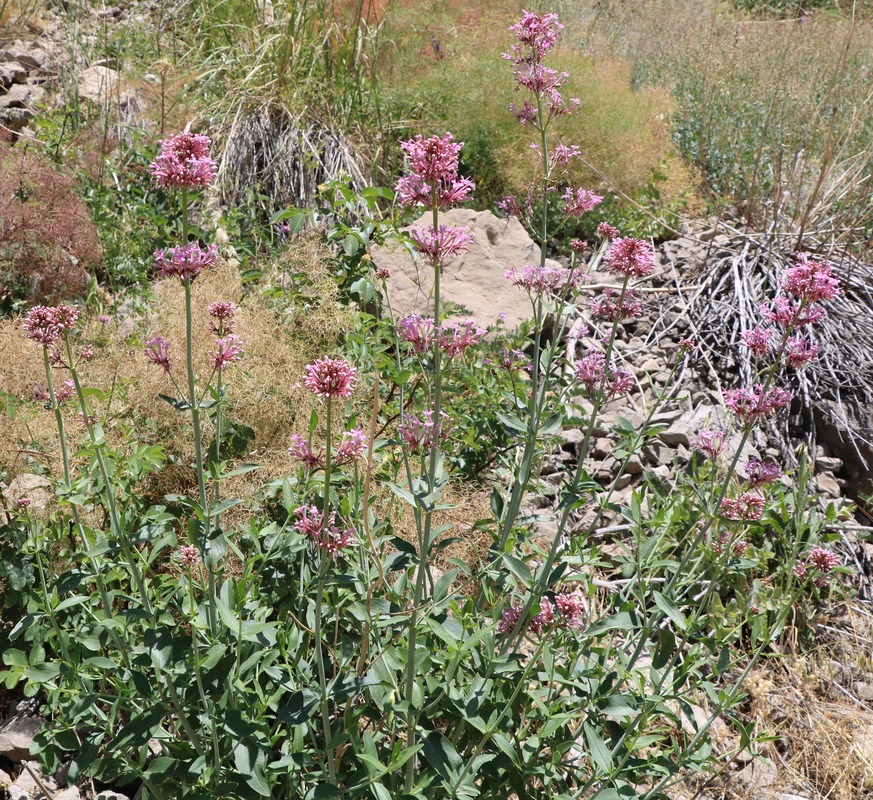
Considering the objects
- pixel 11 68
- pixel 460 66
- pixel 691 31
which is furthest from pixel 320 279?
pixel 691 31

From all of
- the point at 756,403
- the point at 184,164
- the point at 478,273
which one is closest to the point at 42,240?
the point at 478,273

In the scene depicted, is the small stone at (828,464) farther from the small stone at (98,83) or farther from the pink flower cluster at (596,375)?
the small stone at (98,83)

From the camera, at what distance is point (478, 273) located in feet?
14.6

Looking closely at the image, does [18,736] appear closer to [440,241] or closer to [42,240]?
[440,241]

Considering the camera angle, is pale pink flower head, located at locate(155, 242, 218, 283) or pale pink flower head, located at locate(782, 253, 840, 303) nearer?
pale pink flower head, located at locate(155, 242, 218, 283)

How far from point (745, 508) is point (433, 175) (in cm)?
112

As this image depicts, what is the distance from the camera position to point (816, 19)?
7562mm

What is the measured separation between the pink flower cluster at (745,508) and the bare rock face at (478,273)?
220cm

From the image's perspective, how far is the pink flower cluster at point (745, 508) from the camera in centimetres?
185

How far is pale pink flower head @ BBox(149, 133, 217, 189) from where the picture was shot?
1.43m

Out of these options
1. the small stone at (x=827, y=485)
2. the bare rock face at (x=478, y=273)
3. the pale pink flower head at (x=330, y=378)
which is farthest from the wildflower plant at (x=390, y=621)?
the bare rock face at (x=478, y=273)

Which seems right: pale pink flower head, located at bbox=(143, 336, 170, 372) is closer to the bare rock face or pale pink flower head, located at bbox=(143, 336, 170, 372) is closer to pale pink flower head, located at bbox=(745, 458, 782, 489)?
pale pink flower head, located at bbox=(745, 458, 782, 489)

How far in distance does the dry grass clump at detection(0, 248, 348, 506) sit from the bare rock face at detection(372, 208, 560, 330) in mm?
739

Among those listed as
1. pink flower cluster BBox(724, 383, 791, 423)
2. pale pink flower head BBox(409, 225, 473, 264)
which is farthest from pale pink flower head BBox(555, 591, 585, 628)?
pale pink flower head BBox(409, 225, 473, 264)
